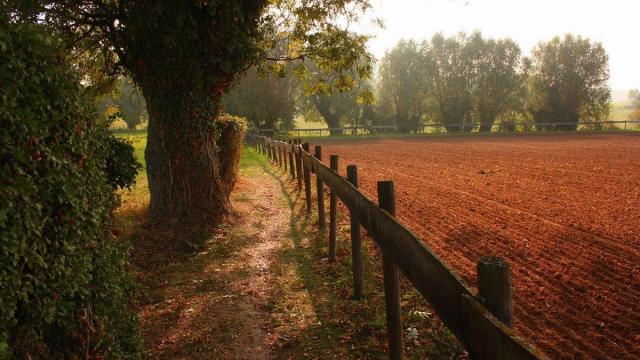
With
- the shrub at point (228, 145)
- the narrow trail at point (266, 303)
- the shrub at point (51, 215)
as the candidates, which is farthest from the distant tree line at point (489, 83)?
the shrub at point (51, 215)

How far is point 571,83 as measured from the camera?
57500 mm

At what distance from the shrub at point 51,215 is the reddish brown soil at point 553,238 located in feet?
12.9

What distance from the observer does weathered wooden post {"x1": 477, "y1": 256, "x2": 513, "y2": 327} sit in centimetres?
205

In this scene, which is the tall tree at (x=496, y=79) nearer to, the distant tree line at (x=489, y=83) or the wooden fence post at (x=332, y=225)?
the distant tree line at (x=489, y=83)

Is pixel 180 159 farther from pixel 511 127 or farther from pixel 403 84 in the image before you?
pixel 403 84

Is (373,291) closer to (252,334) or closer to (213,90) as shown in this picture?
(252,334)

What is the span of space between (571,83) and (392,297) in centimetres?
6242

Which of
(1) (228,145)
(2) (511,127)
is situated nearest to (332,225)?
(1) (228,145)

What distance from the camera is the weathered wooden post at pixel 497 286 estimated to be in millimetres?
2051

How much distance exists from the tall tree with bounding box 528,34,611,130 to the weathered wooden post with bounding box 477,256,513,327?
61.4 m

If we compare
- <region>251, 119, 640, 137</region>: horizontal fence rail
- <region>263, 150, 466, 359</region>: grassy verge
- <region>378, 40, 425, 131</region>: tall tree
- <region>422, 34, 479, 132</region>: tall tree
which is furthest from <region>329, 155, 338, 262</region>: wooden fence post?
<region>378, 40, 425, 131</region>: tall tree

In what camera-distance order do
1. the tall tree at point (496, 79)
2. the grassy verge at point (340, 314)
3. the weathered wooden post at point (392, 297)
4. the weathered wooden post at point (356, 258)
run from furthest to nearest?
1. the tall tree at point (496, 79)
2. the weathered wooden post at point (356, 258)
3. the grassy verge at point (340, 314)
4. the weathered wooden post at point (392, 297)

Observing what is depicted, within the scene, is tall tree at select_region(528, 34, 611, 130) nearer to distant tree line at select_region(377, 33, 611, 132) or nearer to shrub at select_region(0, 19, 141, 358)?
distant tree line at select_region(377, 33, 611, 132)

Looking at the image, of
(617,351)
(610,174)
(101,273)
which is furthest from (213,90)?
(610,174)
